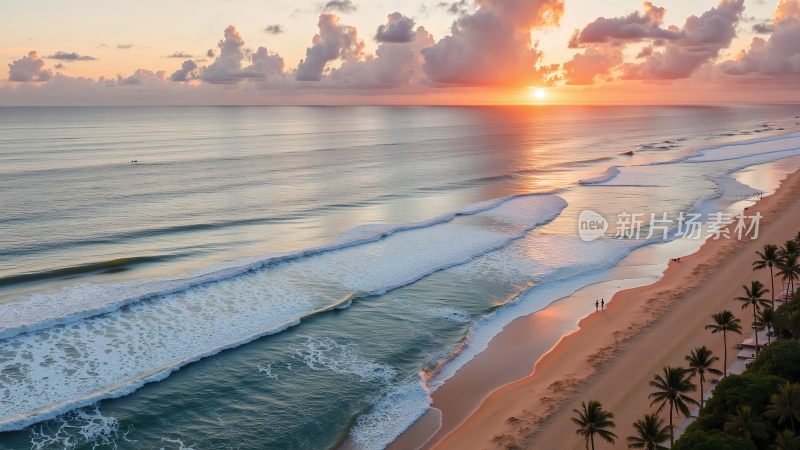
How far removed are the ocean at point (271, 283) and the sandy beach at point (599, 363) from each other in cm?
200

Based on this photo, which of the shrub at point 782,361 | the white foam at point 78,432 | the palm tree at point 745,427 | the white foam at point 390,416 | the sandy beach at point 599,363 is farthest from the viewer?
the sandy beach at point 599,363

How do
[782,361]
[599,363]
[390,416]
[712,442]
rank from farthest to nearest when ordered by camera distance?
[599,363] → [390,416] → [782,361] → [712,442]

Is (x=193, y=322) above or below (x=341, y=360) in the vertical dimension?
above

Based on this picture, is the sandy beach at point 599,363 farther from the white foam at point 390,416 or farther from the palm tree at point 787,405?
the palm tree at point 787,405

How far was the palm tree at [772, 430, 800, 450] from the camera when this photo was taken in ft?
68.3

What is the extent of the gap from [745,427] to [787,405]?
1.84 meters

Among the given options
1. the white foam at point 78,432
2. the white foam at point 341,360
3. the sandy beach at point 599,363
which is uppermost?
the white foam at point 78,432

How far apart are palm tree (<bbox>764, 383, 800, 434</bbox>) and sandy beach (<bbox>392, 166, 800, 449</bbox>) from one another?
496cm

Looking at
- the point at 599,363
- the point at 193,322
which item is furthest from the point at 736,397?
the point at 193,322

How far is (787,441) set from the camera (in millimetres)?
21031

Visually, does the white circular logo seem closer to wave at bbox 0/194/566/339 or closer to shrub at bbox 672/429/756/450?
wave at bbox 0/194/566/339

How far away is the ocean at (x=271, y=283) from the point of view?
29391 mm

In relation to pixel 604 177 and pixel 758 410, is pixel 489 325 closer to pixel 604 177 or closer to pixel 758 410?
pixel 758 410

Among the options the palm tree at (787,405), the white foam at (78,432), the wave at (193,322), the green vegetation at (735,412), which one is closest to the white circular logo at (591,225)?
the wave at (193,322)
